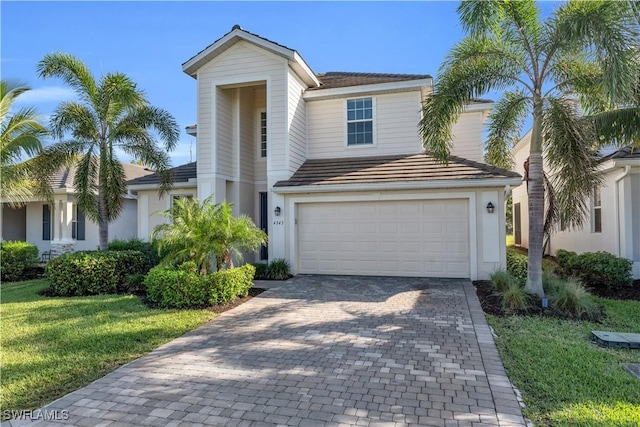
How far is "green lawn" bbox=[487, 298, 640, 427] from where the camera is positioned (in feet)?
Answer: 12.0

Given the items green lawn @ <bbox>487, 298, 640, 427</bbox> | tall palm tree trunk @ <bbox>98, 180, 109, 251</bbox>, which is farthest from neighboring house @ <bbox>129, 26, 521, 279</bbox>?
green lawn @ <bbox>487, 298, 640, 427</bbox>

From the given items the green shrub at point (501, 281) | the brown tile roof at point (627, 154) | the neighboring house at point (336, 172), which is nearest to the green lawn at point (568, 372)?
the green shrub at point (501, 281)

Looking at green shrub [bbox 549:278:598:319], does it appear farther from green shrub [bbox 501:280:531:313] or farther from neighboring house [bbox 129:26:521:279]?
neighboring house [bbox 129:26:521:279]

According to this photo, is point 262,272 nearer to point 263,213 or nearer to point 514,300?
point 263,213

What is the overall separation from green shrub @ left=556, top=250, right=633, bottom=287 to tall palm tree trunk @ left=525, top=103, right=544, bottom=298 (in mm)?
3141

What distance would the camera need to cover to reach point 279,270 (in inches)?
450

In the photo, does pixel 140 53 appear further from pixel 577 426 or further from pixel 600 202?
pixel 600 202

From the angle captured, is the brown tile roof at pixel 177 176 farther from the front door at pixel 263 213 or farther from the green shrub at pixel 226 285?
the green shrub at pixel 226 285

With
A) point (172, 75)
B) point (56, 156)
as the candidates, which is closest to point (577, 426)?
point (56, 156)

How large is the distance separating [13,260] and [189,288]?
912 cm

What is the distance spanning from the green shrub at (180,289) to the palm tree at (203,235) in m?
0.59

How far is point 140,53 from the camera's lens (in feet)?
41.9

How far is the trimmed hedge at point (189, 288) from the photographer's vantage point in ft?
25.9

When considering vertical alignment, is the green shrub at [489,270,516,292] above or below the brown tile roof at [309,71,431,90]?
below
